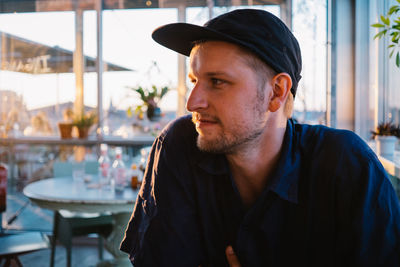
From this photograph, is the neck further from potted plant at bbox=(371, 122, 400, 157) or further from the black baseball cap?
potted plant at bbox=(371, 122, 400, 157)

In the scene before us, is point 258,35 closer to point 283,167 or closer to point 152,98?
point 283,167

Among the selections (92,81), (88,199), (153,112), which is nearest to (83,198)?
(88,199)

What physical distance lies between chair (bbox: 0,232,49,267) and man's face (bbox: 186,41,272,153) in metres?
2.03

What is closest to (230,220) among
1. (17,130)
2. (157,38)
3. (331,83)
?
(157,38)

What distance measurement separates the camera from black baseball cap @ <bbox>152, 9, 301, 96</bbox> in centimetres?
100

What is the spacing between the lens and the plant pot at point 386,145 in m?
2.32

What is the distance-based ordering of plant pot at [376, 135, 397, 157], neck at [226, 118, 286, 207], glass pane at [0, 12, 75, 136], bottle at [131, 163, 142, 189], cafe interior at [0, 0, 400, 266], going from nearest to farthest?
neck at [226, 118, 286, 207] < plant pot at [376, 135, 397, 157] < bottle at [131, 163, 142, 189] < cafe interior at [0, 0, 400, 266] < glass pane at [0, 12, 75, 136]

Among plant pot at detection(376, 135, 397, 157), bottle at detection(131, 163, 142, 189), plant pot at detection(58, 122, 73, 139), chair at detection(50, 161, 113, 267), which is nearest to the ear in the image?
plant pot at detection(376, 135, 397, 157)

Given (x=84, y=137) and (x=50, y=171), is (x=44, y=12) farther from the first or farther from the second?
(x=50, y=171)

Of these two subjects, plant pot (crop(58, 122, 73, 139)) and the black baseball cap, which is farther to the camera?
plant pot (crop(58, 122, 73, 139))

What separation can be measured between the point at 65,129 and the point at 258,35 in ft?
13.6

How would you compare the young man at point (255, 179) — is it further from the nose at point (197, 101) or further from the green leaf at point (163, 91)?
the green leaf at point (163, 91)

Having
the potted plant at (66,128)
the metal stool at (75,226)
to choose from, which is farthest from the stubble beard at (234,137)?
the potted plant at (66,128)

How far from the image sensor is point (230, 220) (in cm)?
111
